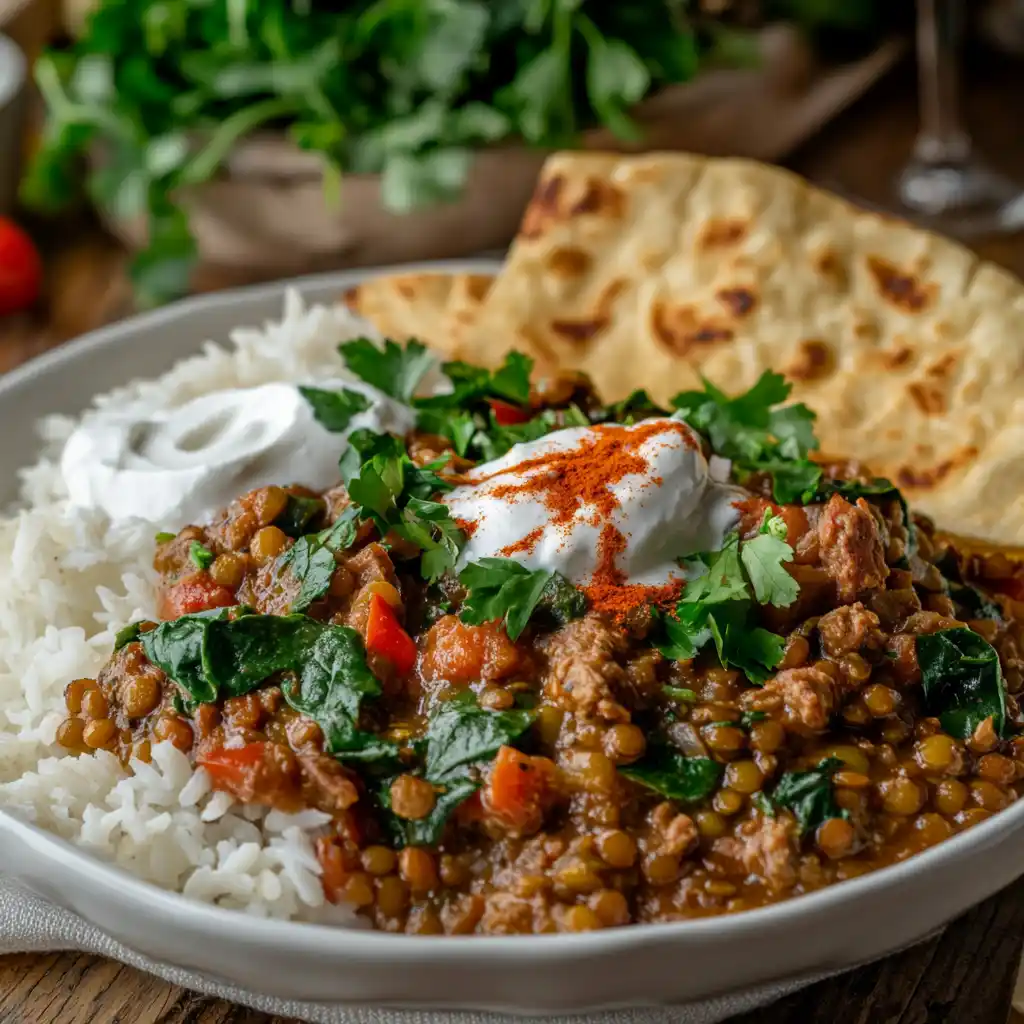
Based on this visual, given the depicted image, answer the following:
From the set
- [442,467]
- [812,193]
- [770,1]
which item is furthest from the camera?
[770,1]

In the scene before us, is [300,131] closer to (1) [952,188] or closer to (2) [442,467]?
(2) [442,467]

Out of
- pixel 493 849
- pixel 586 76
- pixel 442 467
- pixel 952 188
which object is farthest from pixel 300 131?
pixel 493 849

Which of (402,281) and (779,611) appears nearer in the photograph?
(779,611)

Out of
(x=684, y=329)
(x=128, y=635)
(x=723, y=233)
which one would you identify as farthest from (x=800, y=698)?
(x=723, y=233)

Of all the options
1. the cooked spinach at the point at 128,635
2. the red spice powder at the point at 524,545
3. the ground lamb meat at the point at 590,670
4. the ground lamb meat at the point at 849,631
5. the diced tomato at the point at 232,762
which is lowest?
the ground lamb meat at the point at 849,631

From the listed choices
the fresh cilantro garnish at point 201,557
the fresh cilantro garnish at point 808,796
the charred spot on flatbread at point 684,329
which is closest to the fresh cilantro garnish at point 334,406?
the fresh cilantro garnish at point 201,557

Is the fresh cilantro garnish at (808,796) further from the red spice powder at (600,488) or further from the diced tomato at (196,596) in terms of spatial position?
the diced tomato at (196,596)

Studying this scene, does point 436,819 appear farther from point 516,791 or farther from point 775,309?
point 775,309
